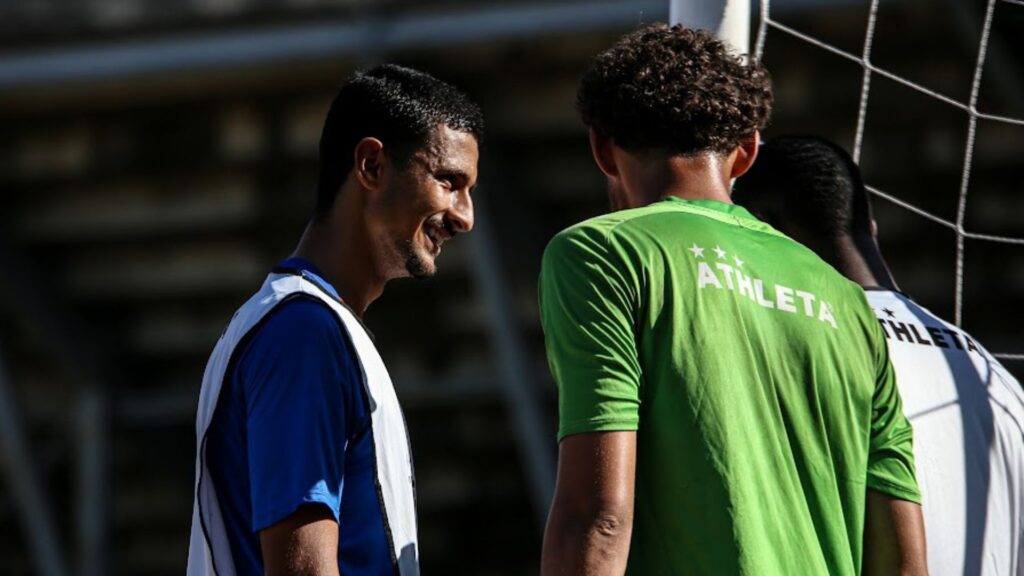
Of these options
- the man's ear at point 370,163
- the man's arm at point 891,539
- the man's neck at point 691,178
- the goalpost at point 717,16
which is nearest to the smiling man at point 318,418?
the man's ear at point 370,163

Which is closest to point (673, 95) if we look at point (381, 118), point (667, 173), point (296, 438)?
point (667, 173)

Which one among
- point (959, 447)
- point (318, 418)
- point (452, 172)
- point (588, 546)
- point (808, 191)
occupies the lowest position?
point (959, 447)

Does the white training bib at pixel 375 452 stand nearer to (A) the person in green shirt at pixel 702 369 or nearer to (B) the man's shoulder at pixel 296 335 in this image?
(B) the man's shoulder at pixel 296 335

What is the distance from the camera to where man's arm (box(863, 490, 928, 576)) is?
6.85ft

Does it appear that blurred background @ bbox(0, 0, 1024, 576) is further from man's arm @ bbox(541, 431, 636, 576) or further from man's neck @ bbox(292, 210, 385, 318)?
man's arm @ bbox(541, 431, 636, 576)

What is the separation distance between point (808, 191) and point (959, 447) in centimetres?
54

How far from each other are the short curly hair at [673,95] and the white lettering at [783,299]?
0.68ft

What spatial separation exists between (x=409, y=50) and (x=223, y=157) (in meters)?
1.23

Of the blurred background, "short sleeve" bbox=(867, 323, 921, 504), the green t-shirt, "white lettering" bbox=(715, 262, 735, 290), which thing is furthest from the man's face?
the blurred background

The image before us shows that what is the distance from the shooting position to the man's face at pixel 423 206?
88.4 inches

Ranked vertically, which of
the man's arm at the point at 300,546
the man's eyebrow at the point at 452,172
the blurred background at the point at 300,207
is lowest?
the blurred background at the point at 300,207

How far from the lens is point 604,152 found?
2.14 metres

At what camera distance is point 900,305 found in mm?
2631

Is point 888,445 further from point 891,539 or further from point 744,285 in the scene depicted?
point 744,285
